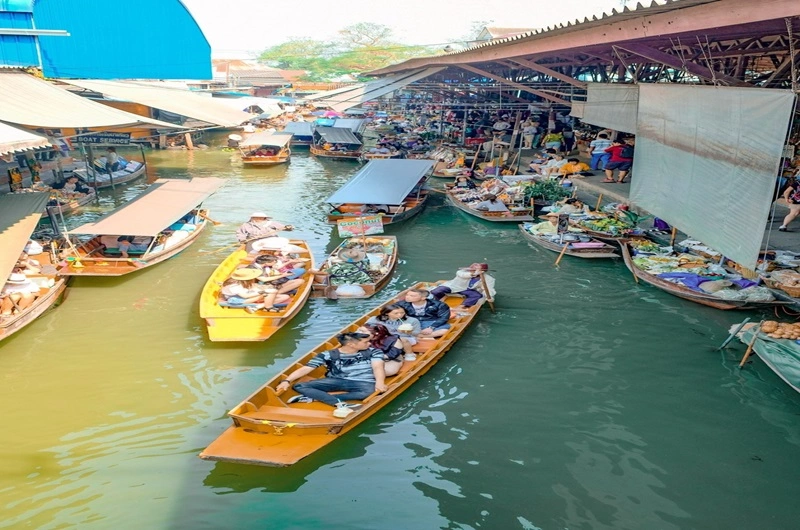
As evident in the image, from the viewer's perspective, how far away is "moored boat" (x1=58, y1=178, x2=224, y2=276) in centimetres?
1227

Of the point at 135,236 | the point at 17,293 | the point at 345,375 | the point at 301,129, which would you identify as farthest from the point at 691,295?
the point at 301,129

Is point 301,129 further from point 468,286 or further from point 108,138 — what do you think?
point 468,286

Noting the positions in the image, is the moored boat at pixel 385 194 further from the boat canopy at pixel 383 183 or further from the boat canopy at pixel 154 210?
the boat canopy at pixel 154 210

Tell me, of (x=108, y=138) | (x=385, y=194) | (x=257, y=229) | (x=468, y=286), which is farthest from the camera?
(x=108, y=138)

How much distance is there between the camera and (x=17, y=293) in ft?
34.4

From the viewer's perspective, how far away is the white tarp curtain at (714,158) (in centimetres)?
752

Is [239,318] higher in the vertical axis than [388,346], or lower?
lower

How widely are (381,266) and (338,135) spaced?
20062mm

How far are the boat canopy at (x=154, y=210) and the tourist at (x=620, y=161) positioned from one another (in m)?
12.6

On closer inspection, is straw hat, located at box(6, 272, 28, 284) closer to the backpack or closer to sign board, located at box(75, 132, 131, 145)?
sign board, located at box(75, 132, 131, 145)

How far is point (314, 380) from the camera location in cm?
777

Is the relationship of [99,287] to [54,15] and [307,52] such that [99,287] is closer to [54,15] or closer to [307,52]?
[54,15]

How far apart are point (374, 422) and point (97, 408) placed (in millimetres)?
3909

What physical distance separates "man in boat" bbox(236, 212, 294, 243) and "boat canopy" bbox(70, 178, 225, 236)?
149 cm
